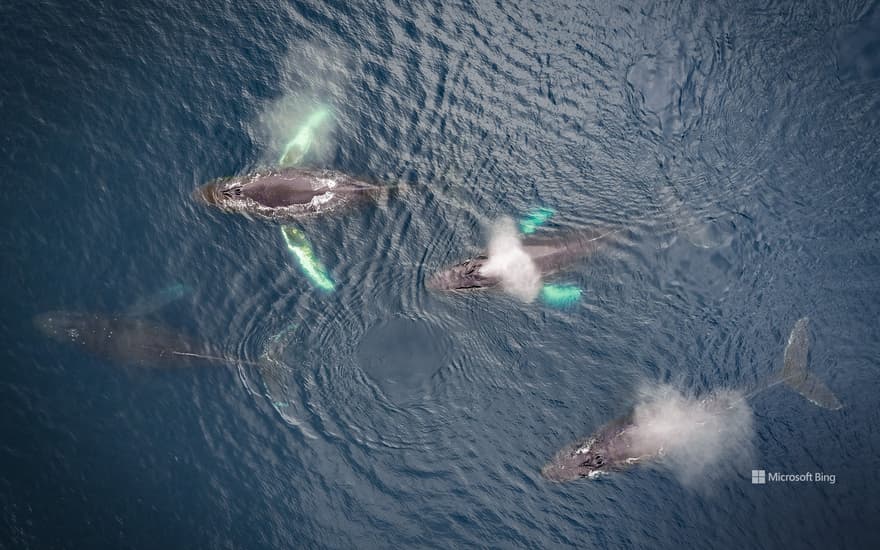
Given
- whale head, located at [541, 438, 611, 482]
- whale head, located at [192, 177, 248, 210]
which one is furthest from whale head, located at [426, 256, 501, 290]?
whale head, located at [192, 177, 248, 210]

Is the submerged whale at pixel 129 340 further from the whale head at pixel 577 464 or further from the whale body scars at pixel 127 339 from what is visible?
the whale head at pixel 577 464

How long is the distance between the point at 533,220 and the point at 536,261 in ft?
4.10

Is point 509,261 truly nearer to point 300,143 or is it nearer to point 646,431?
point 646,431

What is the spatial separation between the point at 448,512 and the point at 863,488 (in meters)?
12.8

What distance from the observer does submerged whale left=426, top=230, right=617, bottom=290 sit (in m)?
22.3

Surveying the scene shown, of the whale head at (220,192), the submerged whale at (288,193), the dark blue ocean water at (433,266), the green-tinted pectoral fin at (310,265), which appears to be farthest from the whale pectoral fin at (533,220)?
the whale head at (220,192)

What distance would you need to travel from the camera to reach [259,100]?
22078 millimetres

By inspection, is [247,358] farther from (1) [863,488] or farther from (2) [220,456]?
(1) [863,488]

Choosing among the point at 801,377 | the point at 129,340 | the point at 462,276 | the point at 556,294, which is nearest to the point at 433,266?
the point at 462,276

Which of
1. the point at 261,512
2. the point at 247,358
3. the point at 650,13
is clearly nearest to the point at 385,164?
the point at 247,358

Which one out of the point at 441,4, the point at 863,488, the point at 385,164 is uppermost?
the point at 441,4

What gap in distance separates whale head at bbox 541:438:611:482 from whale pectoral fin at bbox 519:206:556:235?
660 cm

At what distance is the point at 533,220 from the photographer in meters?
22.4

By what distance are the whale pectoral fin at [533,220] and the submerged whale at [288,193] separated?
13.9 ft
